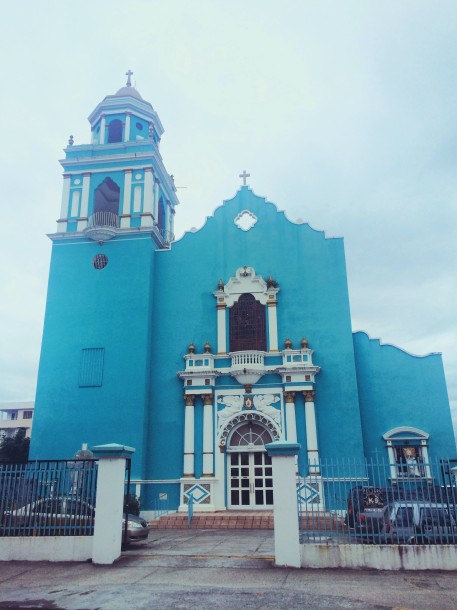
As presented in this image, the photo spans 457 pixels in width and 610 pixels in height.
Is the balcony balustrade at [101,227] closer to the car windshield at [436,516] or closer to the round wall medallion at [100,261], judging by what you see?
the round wall medallion at [100,261]

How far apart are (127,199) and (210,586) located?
17.2 meters

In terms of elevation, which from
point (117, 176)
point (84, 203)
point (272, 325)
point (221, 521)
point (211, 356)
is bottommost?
point (221, 521)

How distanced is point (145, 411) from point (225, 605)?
12745mm

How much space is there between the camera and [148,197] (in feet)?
71.4

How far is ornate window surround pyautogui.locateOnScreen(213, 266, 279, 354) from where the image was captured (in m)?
19.7

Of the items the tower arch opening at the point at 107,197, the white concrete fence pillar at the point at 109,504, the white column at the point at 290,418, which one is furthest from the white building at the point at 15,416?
the white concrete fence pillar at the point at 109,504

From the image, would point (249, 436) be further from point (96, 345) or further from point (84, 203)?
point (84, 203)

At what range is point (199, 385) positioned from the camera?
19.0m

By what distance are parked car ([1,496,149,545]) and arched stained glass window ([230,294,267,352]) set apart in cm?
1038

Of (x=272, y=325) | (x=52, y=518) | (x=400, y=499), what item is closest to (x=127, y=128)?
(x=272, y=325)

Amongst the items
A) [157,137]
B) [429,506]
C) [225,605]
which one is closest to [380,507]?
[429,506]

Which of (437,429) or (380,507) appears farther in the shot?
(437,429)

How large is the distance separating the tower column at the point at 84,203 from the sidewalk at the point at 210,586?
14.8 metres

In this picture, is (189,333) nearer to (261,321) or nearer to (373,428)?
(261,321)
